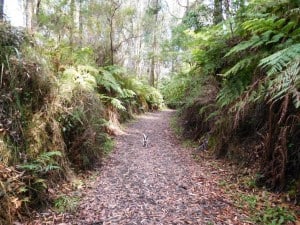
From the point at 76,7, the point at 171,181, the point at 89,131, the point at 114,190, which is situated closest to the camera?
the point at 114,190

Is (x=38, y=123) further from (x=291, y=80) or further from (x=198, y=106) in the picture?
(x=198, y=106)

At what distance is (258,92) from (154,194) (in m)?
2.27

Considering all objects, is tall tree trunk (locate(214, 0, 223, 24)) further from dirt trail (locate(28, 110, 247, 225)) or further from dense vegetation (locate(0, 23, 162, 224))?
dense vegetation (locate(0, 23, 162, 224))

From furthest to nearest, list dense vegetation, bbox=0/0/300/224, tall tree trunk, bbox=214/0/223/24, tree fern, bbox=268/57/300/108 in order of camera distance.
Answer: tall tree trunk, bbox=214/0/223/24
dense vegetation, bbox=0/0/300/224
tree fern, bbox=268/57/300/108

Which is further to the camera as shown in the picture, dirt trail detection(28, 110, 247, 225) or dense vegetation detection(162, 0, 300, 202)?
dense vegetation detection(162, 0, 300, 202)

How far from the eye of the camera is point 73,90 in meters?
5.41

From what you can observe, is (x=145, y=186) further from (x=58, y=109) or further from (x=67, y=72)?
A: (x=67, y=72)

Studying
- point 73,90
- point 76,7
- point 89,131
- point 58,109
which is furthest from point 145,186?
point 76,7

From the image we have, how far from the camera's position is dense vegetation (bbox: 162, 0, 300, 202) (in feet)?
12.1

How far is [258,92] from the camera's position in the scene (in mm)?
4355

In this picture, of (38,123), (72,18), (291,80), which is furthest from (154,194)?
(72,18)

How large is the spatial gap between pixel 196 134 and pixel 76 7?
8.88m

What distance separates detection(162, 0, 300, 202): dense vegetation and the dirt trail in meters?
0.81

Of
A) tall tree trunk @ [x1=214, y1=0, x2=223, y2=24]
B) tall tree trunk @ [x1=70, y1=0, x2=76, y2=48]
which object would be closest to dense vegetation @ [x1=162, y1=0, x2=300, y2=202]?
tall tree trunk @ [x1=214, y1=0, x2=223, y2=24]
